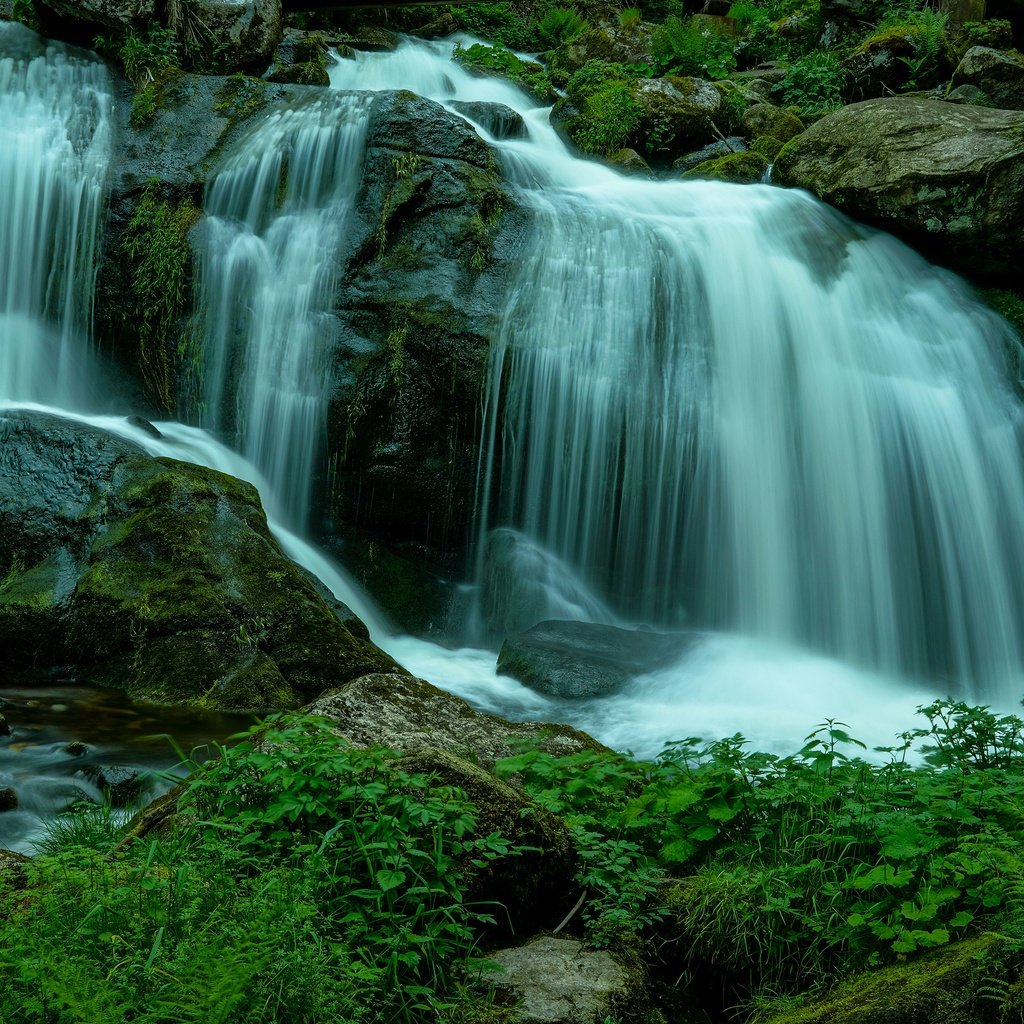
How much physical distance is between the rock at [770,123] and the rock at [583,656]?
29.4 ft

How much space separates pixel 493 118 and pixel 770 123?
4.11m

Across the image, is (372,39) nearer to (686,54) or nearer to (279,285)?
(686,54)

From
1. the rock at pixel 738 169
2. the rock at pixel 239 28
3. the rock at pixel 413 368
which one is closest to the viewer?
the rock at pixel 413 368

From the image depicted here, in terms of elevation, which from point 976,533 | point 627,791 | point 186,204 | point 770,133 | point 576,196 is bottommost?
point 627,791

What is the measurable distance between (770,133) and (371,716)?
1250 centimetres

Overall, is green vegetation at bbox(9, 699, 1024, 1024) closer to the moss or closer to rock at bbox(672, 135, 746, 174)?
the moss

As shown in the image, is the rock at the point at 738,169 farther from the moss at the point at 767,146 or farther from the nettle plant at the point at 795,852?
the nettle plant at the point at 795,852

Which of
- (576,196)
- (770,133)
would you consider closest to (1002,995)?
(576,196)

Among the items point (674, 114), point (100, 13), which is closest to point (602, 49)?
point (674, 114)

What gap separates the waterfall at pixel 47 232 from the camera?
29.7 feet

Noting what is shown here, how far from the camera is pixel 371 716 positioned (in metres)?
3.54

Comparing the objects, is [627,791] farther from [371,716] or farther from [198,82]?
[198,82]

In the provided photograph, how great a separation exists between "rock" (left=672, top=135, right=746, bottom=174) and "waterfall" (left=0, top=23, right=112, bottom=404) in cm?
727

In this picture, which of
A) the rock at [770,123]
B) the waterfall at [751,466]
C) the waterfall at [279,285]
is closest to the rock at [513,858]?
the waterfall at [751,466]
